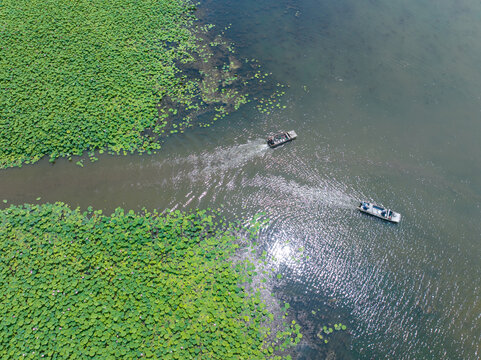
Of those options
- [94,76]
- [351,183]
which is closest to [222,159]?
[351,183]

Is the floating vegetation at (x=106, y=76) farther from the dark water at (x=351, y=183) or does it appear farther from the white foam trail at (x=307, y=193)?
the white foam trail at (x=307, y=193)

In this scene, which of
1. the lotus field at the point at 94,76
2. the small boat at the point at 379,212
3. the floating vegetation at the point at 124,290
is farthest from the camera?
the lotus field at the point at 94,76

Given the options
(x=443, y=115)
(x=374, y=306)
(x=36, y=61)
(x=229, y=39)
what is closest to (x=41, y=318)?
(x=374, y=306)

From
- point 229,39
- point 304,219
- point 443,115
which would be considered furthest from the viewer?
point 229,39

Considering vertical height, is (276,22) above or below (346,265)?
above

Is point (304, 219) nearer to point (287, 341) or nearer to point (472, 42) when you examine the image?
point (287, 341)

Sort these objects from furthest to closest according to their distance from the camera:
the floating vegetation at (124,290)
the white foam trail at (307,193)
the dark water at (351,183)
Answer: the white foam trail at (307,193) < the dark water at (351,183) < the floating vegetation at (124,290)

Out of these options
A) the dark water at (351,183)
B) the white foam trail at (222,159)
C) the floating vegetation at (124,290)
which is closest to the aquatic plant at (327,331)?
the dark water at (351,183)
